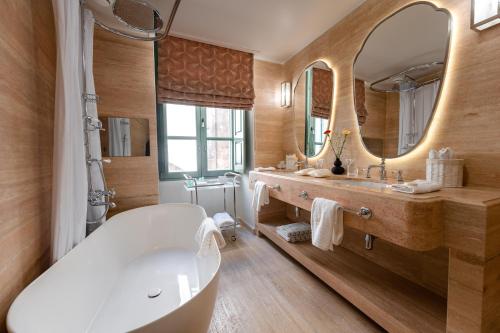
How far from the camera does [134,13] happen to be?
1.64 m

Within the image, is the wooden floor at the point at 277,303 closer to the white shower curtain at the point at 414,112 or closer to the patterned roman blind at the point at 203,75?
the white shower curtain at the point at 414,112

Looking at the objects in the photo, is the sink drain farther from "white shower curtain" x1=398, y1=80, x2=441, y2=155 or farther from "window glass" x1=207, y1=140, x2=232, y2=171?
"white shower curtain" x1=398, y1=80, x2=441, y2=155

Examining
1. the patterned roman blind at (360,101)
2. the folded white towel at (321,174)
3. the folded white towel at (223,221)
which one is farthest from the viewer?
the folded white towel at (223,221)

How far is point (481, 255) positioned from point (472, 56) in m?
1.16

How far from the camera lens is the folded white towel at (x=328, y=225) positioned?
134cm

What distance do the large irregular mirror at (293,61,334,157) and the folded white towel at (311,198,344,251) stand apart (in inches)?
43.6

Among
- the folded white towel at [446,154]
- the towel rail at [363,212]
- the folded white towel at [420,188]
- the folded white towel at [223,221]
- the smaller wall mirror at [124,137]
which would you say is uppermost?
the smaller wall mirror at [124,137]

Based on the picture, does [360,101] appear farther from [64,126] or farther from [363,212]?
[64,126]

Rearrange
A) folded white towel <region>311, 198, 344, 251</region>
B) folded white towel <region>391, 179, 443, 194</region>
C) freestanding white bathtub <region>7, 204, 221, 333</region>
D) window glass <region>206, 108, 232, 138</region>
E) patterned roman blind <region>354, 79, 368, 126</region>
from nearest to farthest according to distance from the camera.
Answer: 1. freestanding white bathtub <region>7, 204, 221, 333</region>
2. folded white towel <region>391, 179, 443, 194</region>
3. folded white towel <region>311, 198, 344, 251</region>
4. patterned roman blind <region>354, 79, 368, 126</region>
5. window glass <region>206, 108, 232, 138</region>

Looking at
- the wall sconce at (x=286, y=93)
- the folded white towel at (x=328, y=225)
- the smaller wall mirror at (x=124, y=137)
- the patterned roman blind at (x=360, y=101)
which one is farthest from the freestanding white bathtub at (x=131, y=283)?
the wall sconce at (x=286, y=93)

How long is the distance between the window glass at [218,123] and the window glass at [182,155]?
0.33 meters

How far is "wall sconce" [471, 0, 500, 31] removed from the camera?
1.08 metres

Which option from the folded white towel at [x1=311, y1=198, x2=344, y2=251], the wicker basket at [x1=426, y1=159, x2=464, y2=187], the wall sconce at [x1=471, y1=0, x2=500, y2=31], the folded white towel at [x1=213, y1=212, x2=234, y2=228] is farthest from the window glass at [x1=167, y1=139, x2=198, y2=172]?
the wall sconce at [x1=471, y1=0, x2=500, y2=31]

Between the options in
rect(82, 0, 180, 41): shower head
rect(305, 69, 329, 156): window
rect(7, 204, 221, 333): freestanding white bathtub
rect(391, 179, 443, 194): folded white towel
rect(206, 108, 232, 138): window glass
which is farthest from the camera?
rect(206, 108, 232, 138): window glass
